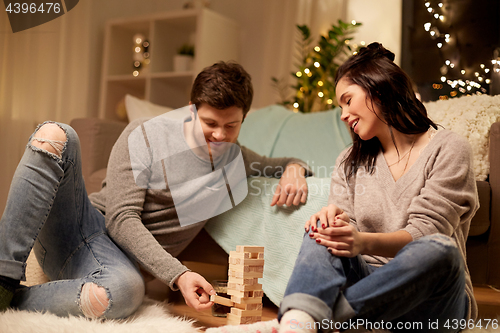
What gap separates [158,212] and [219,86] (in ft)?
1.18

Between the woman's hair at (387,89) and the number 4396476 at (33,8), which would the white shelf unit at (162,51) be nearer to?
the number 4396476 at (33,8)

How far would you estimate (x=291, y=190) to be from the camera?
1.08 meters

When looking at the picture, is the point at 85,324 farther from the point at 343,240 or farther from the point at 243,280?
the point at 343,240

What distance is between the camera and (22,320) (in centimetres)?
82

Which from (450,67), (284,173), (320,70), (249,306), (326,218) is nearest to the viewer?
(326,218)

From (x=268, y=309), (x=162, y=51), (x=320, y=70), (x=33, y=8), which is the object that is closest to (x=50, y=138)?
(x=33, y=8)

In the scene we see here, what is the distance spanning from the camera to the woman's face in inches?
36.9

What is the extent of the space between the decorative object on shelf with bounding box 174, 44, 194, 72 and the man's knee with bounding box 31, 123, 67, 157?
1.70 metres

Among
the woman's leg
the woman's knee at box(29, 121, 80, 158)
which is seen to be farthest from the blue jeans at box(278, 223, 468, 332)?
the woman's knee at box(29, 121, 80, 158)

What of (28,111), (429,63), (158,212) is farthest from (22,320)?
(429,63)

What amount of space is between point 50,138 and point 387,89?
2.49 feet

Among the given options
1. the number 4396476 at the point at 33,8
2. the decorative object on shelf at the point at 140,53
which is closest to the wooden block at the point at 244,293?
the number 4396476 at the point at 33,8

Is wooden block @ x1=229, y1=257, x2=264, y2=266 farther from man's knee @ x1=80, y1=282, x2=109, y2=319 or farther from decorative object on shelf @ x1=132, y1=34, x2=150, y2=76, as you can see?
Answer: decorative object on shelf @ x1=132, y1=34, x2=150, y2=76

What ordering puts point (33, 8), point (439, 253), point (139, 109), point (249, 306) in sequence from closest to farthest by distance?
point (439, 253) < point (249, 306) < point (33, 8) < point (139, 109)
